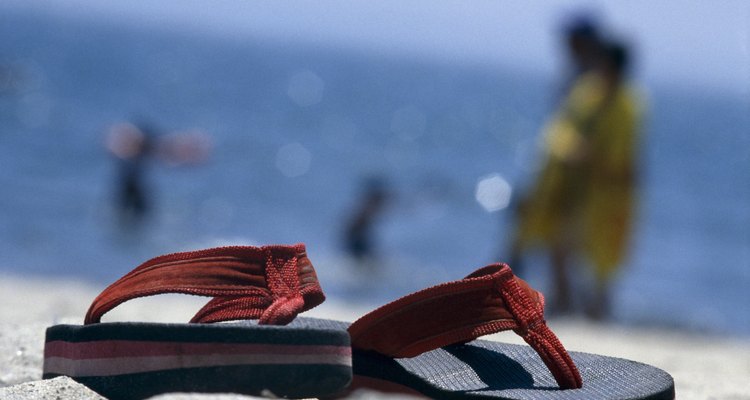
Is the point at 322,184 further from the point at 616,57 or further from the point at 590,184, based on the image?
the point at 616,57

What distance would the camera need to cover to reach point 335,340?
2.24 m

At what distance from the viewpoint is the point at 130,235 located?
45.5 feet

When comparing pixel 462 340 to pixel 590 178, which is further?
pixel 590 178

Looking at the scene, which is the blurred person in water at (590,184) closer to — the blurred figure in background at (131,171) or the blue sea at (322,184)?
the blue sea at (322,184)

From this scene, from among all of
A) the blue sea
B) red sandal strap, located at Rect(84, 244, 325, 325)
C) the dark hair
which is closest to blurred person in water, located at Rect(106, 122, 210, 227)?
the blue sea

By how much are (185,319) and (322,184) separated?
67.2ft

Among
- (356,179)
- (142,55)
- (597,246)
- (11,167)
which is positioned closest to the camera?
(597,246)

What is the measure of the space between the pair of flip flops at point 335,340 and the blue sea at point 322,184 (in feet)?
18.2

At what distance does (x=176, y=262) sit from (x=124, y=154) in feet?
38.4

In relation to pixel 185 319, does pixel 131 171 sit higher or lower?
higher

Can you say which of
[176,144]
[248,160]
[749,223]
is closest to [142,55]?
[248,160]

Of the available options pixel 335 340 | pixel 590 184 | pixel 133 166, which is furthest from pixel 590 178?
pixel 133 166

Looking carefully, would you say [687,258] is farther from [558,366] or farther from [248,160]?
[558,366]

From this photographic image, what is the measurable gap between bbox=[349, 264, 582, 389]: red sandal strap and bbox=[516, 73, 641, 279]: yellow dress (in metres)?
4.64
